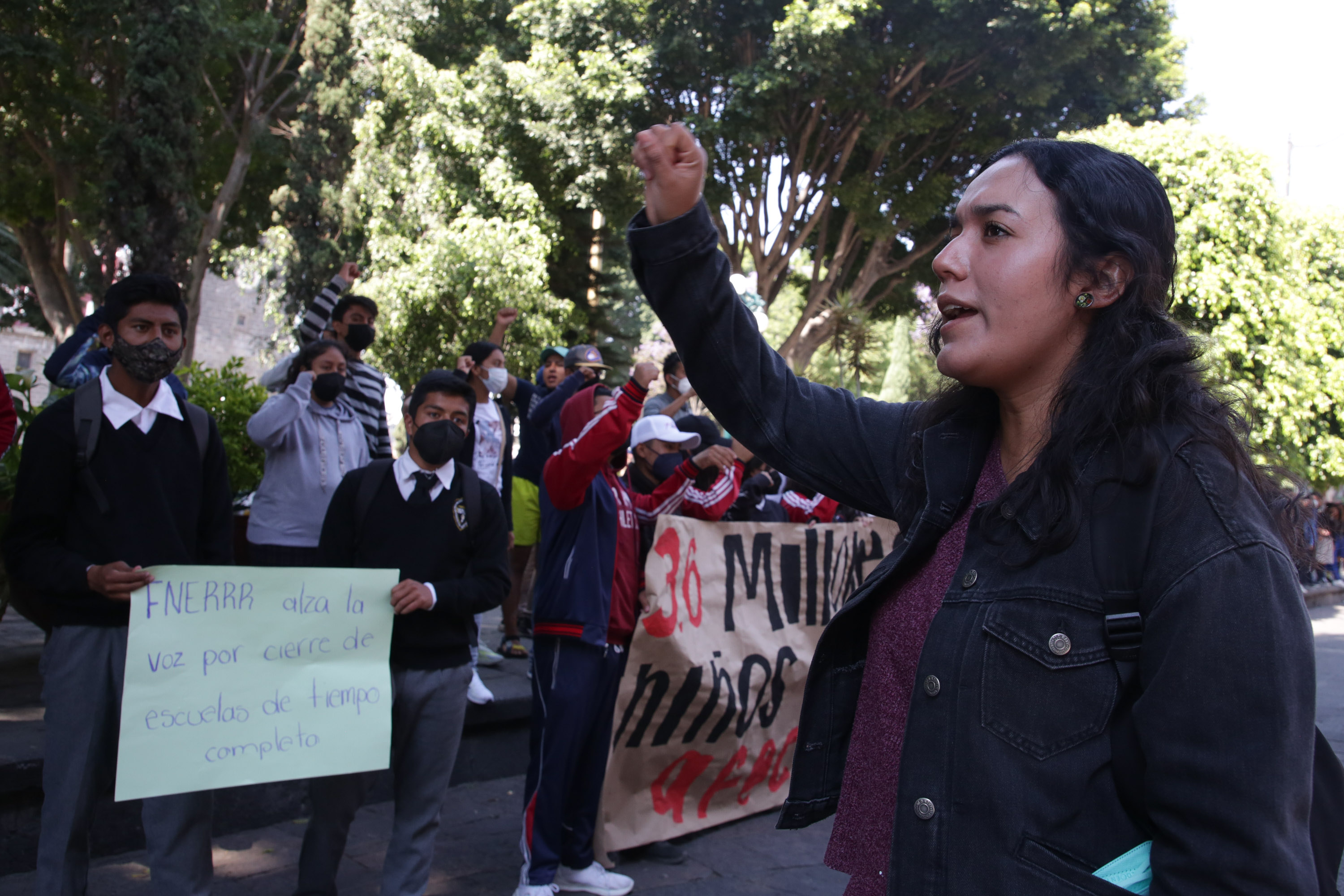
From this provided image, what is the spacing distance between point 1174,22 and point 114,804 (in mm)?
18579

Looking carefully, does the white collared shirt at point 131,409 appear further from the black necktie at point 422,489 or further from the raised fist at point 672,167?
the raised fist at point 672,167

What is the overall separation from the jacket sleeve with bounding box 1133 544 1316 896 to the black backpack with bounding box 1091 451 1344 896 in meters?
0.04

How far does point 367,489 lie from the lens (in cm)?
361

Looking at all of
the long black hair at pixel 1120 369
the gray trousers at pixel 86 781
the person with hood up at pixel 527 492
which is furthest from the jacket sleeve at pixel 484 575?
the long black hair at pixel 1120 369

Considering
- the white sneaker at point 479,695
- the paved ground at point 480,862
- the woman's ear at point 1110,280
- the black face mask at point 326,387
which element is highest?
the black face mask at point 326,387

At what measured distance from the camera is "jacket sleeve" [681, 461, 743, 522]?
4828mm

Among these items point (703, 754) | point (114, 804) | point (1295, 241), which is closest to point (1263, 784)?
point (703, 754)

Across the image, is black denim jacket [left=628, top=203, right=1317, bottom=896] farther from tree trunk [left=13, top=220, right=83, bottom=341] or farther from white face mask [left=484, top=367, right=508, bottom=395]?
tree trunk [left=13, top=220, right=83, bottom=341]

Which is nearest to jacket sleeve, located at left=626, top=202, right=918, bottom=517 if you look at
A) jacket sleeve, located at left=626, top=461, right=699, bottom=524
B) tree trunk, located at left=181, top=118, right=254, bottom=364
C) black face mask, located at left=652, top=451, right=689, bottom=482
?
jacket sleeve, located at left=626, top=461, right=699, bottom=524

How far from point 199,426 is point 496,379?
2.87 metres

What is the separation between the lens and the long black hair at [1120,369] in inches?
48.0

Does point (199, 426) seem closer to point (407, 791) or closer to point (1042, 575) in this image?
point (407, 791)

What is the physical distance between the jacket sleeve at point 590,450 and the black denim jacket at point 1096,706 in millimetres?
2383

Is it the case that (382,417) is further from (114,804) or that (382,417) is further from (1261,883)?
(1261,883)
